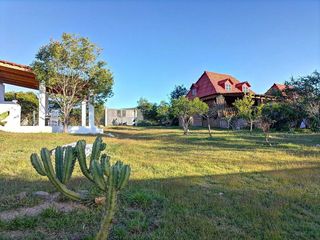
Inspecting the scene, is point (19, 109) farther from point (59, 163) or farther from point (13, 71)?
point (59, 163)

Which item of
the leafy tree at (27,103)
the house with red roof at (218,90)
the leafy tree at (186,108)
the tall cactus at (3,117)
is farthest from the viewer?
the house with red roof at (218,90)

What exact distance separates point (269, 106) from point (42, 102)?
19158mm

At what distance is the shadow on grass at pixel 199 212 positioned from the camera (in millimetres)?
3570

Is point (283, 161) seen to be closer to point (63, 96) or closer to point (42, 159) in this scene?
point (42, 159)

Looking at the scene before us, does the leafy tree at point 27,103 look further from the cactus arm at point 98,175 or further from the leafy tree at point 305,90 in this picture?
the cactus arm at point 98,175

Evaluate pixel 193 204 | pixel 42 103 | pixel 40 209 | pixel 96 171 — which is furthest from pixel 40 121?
pixel 96 171

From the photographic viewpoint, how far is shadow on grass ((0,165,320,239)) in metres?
3.57

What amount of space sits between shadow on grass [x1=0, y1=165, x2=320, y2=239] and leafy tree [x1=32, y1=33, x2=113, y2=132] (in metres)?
12.5

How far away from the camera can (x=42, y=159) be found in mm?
3037

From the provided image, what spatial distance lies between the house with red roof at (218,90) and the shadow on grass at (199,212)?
80.7 feet

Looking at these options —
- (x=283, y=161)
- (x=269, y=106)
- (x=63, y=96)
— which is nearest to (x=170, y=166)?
(x=283, y=161)

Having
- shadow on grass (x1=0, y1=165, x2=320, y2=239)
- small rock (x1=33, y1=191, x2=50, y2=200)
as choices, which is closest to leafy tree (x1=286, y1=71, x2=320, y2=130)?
shadow on grass (x1=0, y1=165, x2=320, y2=239)

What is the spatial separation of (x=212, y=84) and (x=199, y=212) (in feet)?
99.0

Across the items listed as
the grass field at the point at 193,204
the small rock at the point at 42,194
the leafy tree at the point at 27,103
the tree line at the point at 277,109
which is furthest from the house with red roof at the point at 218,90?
the small rock at the point at 42,194
